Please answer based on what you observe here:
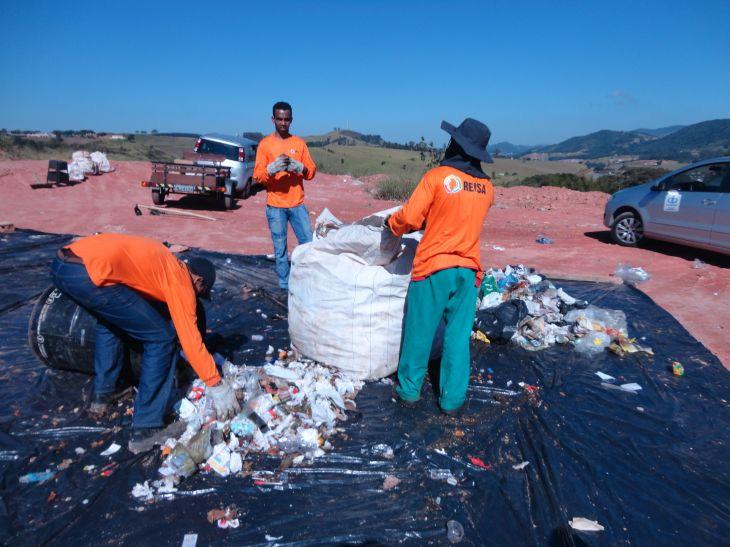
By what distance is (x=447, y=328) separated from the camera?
289 centimetres

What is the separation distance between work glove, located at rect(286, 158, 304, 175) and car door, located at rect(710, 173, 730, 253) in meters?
6.04

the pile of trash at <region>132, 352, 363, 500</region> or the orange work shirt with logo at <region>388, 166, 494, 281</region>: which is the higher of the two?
the orange work shirt with logo at <region>388, 166, 494, 281</region>

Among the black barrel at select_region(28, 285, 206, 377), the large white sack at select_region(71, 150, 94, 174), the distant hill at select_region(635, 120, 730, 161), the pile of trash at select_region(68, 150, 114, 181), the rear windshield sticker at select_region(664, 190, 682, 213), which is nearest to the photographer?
the black barrel at select_region(28, 285, 206, 377)

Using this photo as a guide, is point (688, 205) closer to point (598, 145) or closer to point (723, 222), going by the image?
point (723, 222)

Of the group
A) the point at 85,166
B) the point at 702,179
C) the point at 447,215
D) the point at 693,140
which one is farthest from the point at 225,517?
the point at 693,140

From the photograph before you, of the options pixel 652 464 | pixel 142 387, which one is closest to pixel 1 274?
pixel 142 387

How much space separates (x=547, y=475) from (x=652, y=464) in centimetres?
66

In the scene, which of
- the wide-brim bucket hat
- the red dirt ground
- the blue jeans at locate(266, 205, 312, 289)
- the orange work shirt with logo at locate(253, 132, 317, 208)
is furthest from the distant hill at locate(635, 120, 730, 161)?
the wide-brim bucket hat

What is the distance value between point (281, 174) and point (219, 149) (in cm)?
822

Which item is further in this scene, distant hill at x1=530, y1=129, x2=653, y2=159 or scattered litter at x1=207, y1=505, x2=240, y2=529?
distant hill at x1=530, y1=129, x2=653, y2=159

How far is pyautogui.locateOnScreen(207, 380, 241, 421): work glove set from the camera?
2.57 meters

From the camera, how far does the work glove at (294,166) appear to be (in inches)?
174

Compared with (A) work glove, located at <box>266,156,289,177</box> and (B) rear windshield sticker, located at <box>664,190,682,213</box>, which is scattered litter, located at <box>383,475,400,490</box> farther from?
(B) rear windshield sticker, located at <box>664,190,682,213</box>

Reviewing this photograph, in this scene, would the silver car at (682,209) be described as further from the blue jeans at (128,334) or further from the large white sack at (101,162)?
the large white sack at (101,162)
